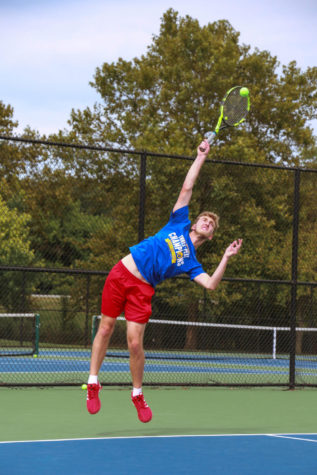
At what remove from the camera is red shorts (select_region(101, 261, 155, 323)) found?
6.35m

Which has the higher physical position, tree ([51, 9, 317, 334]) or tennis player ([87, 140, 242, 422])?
tree ([51, 9, 317, 334])

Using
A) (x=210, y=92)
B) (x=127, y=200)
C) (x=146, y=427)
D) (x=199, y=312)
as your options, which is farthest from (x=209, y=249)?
(x=146, y=427)

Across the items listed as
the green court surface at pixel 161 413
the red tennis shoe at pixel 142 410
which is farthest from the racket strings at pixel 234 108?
the red tennis shoe at pixel 142 410

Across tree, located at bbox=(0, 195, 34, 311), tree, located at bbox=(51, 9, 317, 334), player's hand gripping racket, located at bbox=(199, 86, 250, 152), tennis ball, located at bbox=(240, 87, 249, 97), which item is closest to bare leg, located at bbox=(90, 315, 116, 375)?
player's hand gripping racket, located at bbox=(199, 86, 250, 152)

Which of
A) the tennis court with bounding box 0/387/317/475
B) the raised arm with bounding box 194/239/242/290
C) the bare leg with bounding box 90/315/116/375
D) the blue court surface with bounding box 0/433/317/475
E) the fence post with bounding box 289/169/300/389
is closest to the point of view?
the blue court surface with bounding box 0/433/317/475

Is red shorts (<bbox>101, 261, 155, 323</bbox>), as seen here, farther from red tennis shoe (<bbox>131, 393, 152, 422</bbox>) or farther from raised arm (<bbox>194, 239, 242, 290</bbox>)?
red tennis shoe (<bbox>131, 393, 152, 422</bbox>)

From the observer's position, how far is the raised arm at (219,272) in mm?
6105

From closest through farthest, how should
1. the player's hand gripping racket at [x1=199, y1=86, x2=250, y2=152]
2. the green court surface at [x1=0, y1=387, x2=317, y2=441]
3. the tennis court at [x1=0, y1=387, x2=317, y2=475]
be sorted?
the tennis court at [x1=0, y1=387, x2=317, y2=475] < the green court surface at [x1=0, y1=387, x2=317, y2=441] < the player's hand gripping racket at [x1=199, y1=86, x2=250, y2=152]

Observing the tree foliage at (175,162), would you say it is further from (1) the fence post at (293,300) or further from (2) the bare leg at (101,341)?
(2) the bare leg at (101,341)

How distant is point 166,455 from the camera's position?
586 centimetres

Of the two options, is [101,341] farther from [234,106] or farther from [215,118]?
[215,118]

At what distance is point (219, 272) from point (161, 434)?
5.42 feet

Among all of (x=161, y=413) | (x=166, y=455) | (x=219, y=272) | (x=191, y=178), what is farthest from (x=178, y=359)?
(x=166, y=455)

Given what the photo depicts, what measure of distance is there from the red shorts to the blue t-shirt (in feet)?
0.35
